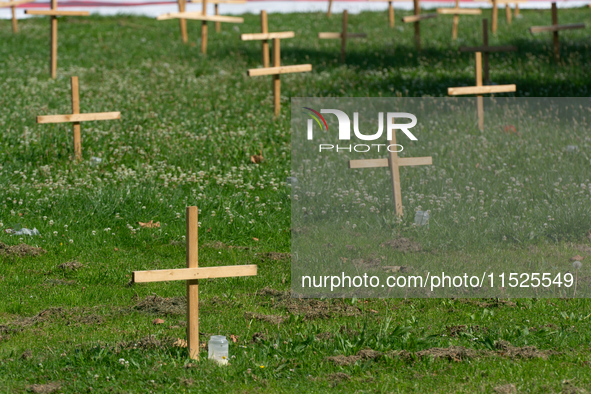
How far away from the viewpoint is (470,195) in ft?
30.6

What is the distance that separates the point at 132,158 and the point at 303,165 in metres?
2.78

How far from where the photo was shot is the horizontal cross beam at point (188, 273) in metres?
4.99

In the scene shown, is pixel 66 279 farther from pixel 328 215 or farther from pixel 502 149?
pixel 502 149

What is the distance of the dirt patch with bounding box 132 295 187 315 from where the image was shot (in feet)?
21.2

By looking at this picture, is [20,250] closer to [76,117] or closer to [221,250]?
[221,250]

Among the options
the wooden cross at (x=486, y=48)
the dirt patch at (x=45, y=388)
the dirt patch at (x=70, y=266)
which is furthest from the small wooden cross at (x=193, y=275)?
the wooden cross at (x=486, y=48)

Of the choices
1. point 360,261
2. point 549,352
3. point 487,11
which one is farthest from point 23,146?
point 487,11

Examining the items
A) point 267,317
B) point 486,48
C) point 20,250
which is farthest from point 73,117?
A: point 486,48

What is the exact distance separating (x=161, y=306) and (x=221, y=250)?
189 centimetres

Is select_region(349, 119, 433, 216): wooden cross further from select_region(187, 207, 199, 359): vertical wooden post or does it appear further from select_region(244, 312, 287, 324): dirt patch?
select_region(187, 207, 199, 359): vertical wooden post

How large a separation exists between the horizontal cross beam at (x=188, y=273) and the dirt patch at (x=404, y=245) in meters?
2.90
